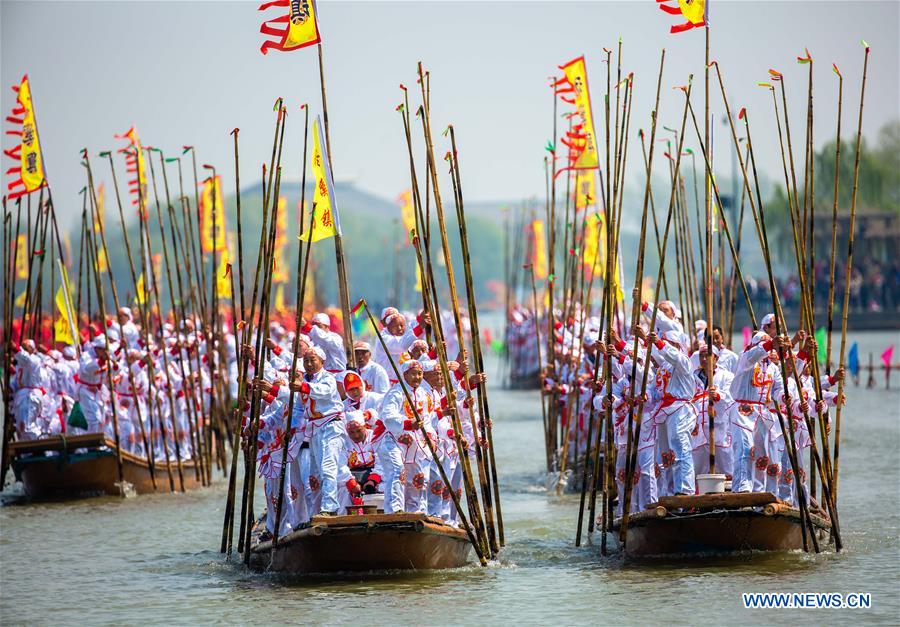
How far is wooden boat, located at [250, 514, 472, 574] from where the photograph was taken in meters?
13.2

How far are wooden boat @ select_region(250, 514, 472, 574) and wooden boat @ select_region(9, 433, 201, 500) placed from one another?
7573 mm

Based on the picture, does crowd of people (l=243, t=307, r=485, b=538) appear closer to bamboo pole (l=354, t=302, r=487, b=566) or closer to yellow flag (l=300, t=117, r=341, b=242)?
bamboo pole (l=354, t=302, r=487, b=566)

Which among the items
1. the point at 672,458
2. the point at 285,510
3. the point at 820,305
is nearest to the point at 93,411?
the point at 285,510

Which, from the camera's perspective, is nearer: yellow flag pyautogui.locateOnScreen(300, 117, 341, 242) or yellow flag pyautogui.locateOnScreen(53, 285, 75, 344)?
yellow flag pyautogui.locateOnScreen(300, 117, 341, 242)

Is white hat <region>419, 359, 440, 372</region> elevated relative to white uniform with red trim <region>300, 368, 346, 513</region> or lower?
elevated

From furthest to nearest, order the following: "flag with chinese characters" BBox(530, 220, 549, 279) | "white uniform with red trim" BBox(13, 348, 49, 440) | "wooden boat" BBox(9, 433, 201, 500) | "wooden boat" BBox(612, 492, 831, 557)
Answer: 1. "flag with chinese characters" BBox(530, 220, 549, 279)
2. "white uniform with red trim" BBox(13, 348, 49, 440)
3. "wooden boat" BBox(9, 433, 201, 500)
4. "wooden boat" BBox(612, 492, 831, 557)

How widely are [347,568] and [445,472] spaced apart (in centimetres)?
156

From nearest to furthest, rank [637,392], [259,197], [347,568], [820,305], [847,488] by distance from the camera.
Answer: [347,568] < [637,392] < [847,488] < [820,305] < [259,197]

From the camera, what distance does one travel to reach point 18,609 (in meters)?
13.8

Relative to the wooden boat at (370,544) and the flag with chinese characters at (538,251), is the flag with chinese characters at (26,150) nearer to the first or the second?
the wooden boat at (370,544)

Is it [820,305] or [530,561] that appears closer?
[530,561]

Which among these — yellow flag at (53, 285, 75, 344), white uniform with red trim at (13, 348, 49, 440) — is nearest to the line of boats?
yellow flag at (53, 285, 75, 344)

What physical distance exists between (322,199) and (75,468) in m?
7.88

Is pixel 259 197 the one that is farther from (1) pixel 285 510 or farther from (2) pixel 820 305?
(1) pixel 285 510
